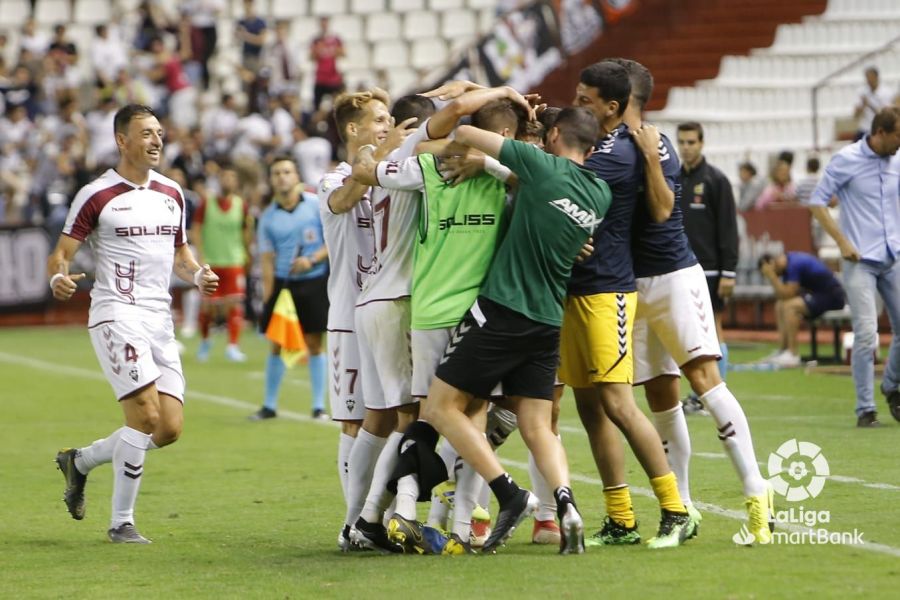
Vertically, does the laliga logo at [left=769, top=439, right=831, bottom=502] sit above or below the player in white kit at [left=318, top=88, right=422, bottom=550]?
below

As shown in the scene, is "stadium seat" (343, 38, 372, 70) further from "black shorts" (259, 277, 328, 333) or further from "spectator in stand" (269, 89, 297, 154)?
"black shorts" (259, 277, 328, 333)

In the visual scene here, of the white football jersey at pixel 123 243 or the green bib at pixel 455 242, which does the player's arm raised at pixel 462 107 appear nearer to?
the green bib at pixel 455 242

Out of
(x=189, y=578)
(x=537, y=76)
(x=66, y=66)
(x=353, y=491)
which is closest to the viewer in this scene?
(x=189, y=578)

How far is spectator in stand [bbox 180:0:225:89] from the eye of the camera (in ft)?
110

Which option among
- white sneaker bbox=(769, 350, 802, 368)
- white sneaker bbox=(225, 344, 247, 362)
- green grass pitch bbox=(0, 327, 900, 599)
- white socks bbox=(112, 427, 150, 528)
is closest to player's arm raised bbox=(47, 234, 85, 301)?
white socks bbox=(112, 427, 150, 528)

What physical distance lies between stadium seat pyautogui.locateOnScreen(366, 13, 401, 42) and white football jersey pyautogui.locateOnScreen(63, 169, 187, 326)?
90.4ft

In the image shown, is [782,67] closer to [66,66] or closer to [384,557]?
[66,66]

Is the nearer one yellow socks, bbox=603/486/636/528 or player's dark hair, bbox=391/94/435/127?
yellow socks, bbox=603/486/636/528

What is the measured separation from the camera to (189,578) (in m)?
7.35

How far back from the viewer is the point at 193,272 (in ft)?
29.6

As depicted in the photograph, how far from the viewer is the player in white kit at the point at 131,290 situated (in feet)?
28.1

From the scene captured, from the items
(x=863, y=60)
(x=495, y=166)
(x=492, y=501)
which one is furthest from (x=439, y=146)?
(x=863, y=60)

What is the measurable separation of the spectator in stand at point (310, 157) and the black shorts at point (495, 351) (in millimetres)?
21634

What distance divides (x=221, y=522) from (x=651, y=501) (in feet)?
7.78
